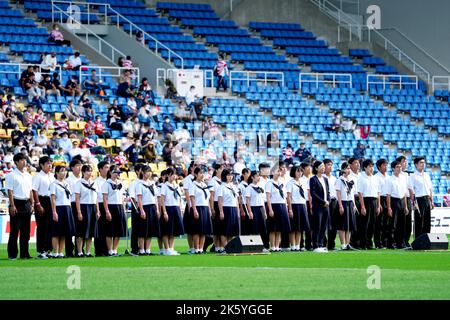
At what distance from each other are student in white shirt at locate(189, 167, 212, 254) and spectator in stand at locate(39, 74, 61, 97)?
39.8 ft

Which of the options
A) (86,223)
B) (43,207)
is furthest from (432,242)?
(43,207)

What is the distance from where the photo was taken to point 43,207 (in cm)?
2227

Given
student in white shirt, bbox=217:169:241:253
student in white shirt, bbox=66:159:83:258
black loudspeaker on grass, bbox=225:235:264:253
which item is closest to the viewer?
black loudspeaker on grass, bbox=225:235:264:253

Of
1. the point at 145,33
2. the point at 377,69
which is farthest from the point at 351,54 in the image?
the point at 145,33

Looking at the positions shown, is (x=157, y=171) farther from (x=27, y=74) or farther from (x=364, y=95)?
(x=364, y=95)

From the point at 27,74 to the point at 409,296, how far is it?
23.9 meters

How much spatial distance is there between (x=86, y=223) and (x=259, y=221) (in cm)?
416

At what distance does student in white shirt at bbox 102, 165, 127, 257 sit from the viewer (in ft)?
75.1

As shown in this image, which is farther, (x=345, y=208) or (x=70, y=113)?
(x=70, y=113)

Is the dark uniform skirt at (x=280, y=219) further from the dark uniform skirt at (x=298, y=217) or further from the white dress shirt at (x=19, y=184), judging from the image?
the white dress shirt at (x=19, y=184)

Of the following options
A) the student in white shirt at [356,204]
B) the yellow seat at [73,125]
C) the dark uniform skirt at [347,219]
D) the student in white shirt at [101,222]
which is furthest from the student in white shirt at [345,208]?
the yellow seat at [73,125]

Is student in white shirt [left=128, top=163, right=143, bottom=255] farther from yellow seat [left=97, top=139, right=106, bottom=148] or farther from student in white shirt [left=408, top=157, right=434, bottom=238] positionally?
yellow seat [left=97, top=139, right=106, bottom=148]

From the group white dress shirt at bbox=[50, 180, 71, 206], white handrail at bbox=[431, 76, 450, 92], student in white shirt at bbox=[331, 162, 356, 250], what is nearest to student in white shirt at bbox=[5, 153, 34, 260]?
white dress shirt at bbox=[50, 180, 71, 206]

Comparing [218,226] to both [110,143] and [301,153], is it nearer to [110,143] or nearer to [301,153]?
[110,143]
